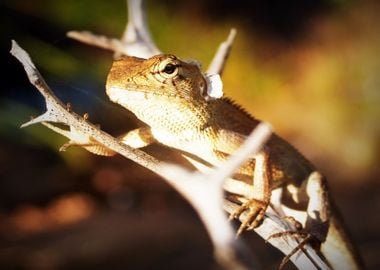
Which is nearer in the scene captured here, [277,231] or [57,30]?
[277,231]

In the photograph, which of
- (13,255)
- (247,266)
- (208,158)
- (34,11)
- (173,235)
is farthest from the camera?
(34,11)

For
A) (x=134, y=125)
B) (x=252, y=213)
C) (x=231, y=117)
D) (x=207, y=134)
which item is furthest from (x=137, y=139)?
(x=134, y=125)

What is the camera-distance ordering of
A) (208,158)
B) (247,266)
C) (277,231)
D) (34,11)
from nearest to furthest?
(247,266) → (277,231) → (208,158) → (34,11)

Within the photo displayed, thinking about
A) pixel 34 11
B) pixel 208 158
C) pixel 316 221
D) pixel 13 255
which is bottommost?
pixel 316 221

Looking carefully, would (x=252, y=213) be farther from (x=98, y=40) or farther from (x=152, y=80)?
(x=98, y=40)

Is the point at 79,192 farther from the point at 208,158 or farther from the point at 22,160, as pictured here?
the point at 208,158

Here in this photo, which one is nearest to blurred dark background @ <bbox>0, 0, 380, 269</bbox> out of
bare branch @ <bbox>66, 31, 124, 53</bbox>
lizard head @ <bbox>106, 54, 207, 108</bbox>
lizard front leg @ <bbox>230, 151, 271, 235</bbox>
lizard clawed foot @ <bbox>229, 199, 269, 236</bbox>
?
bare branch @ <bbox>66, 31, 124, 53</bbox>

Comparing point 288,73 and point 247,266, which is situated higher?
point 288,73

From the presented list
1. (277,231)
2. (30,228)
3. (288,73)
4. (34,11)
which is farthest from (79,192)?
(277,231)
